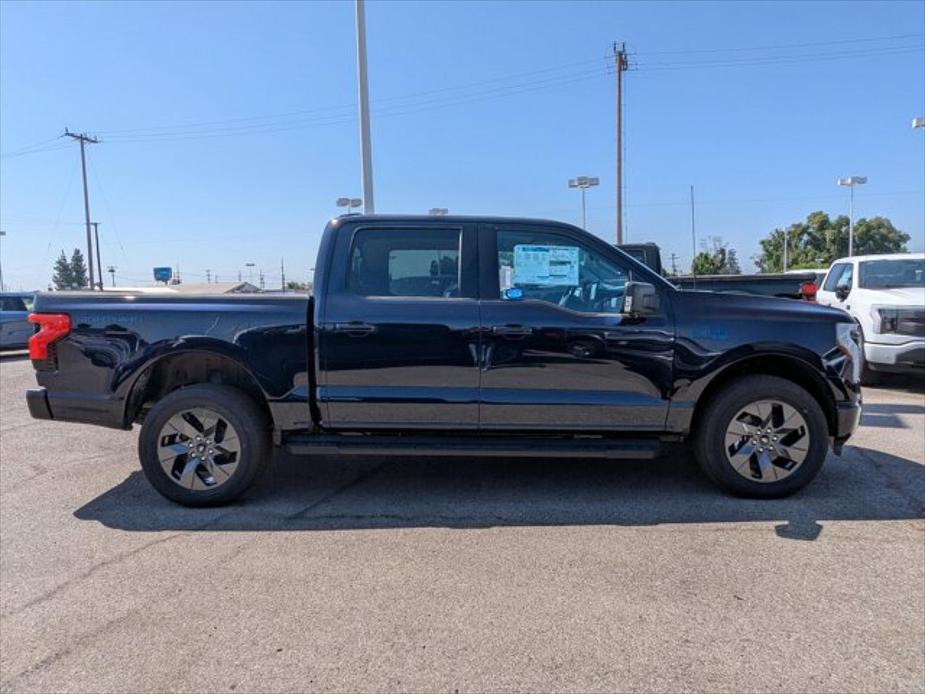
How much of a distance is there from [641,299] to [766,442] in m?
1.37

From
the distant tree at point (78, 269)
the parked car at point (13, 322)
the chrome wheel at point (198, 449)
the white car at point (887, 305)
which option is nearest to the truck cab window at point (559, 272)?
the chrome wheel at point (198, 449)

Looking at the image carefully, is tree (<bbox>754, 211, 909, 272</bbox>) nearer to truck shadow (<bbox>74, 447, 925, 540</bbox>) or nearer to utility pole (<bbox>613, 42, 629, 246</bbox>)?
utility pole (<bbox>613, 42, 629, 246</bbox>)

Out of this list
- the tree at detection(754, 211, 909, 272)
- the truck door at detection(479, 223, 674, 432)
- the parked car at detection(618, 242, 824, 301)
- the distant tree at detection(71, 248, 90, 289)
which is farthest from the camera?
the distant tree at detection(71, 248, 90, 289)

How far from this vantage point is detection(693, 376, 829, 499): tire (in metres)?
4.44

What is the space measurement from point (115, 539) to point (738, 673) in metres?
3.57

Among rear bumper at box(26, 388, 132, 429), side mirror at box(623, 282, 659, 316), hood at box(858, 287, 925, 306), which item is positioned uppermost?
side mirror at box(623, 282, 659, 316)

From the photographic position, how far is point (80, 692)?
2572 mm

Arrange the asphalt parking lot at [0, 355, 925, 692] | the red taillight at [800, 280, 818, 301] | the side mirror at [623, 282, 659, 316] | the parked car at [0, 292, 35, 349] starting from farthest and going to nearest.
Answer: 1. the parked car at [0, 292, 35, 349]
2. the red taillight at [800, 280, 818, 301]
3. the side mirror at [623, 282, 659, 316]
4. the asphalt parking lot at [0, 355, 925, 692]

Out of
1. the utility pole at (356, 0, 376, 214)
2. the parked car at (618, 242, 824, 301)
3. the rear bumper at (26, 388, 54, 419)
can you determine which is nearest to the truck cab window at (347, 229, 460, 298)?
the rear bumper at (26, 388, 54, 419)

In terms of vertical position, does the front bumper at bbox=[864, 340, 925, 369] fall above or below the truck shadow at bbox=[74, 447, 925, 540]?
above

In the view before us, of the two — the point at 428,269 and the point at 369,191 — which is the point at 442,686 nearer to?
the point at 428,269

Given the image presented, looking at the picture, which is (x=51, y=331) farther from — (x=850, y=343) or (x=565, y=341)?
(x=850, y=343)

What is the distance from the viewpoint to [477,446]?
14.6 feet

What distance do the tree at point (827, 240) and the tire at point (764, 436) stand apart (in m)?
78.1
